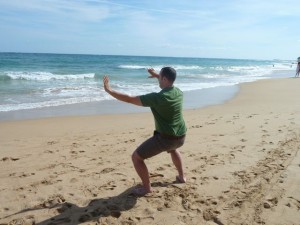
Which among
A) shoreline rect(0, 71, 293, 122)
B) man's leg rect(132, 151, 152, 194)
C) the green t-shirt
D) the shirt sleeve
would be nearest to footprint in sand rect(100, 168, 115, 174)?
man's leg rect(132, 151, 152, 194)

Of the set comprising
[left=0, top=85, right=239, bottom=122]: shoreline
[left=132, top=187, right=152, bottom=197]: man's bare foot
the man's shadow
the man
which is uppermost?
the man

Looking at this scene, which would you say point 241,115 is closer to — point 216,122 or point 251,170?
point 216,122

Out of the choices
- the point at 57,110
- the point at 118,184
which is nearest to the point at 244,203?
the point at 118,184

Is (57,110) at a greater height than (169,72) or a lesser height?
lesser

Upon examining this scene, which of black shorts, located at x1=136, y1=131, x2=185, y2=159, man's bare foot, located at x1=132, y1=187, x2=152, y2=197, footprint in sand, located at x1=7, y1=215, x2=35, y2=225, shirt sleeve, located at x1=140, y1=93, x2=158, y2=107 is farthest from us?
man's bare foot, located at x1=132, y1=187, x2=152, y2=197

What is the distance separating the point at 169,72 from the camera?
3.93m

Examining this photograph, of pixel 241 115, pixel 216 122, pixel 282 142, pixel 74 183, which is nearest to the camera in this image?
pixel 74 183

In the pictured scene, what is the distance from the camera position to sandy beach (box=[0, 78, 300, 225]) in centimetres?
376

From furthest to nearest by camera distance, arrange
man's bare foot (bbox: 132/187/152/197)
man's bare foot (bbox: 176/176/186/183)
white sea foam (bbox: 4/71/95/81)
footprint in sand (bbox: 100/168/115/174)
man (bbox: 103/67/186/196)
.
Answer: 1. white sea foam (bbox: 4/71/95/81)
2. footprint in sand (bbox: 100/168/115/174)
3. man's bare foot (bbox: 176/176/186/183)
4. man's bare foot (bbox: 132/187/152/197)
5. man (bbox: 103/67/186/196)

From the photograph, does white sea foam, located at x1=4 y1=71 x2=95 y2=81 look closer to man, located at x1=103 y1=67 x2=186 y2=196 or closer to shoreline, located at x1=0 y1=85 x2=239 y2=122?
shoreline, located at x1=0 y1=85 x2=239 y2=122

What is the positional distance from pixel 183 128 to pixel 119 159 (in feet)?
6.00

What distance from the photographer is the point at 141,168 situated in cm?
416

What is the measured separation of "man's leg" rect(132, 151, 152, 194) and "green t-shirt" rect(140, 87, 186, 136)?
1.40 ft

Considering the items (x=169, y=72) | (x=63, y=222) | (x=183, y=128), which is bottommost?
(x=63, y=222)
